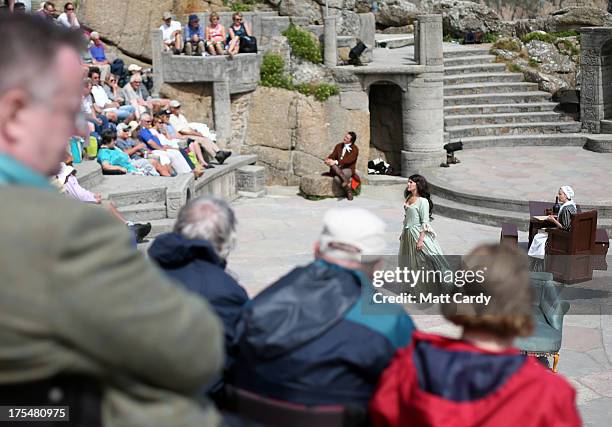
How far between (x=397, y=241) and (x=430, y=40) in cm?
609

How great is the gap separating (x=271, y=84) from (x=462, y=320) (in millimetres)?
15930

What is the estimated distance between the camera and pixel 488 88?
19.0 m

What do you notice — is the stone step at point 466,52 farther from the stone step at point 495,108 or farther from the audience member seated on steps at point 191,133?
the audience member seated on steps at point 191,133

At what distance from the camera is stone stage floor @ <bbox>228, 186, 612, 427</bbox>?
7637 mm

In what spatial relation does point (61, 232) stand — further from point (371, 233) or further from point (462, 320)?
point (371, 233)

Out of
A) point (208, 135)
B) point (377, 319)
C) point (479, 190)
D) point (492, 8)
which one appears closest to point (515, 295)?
point (377, 319)

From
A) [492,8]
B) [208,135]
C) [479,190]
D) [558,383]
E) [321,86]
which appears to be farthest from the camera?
[492,8]

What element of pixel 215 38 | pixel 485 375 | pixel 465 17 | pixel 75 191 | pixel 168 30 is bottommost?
pixel 75 191

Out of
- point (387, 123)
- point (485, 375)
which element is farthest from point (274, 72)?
point (485, 375)

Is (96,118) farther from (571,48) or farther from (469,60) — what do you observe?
(571,48)

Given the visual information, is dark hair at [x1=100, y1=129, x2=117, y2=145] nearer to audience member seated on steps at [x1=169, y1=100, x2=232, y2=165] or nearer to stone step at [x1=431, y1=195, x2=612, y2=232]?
audience member seated on steps at [x1=169, y1=100, x2=232, y2=165]

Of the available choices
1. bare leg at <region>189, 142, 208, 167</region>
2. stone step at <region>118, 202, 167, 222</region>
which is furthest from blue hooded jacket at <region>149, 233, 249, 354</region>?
bare leg at <region>189, 142, 208, 167</region>

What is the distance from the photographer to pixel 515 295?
2.49 metres

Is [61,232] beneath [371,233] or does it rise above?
above
